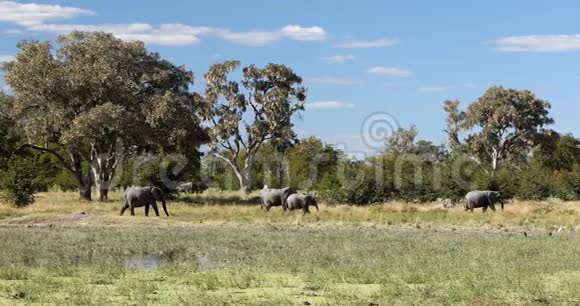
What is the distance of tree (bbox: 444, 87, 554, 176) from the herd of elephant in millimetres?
38263

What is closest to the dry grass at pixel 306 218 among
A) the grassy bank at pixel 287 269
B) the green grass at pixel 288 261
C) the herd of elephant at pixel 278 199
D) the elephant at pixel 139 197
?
the green grass at pixel 288 261

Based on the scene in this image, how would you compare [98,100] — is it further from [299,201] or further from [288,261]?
[288,261]

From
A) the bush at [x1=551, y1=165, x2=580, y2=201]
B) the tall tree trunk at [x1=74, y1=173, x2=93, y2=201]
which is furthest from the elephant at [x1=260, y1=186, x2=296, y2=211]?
the bush at [x1=551, y1=165, x2=580, y2=201]

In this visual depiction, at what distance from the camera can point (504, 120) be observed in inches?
3184

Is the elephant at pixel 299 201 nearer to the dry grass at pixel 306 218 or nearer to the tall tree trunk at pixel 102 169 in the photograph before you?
the dry grass at pixel 306 218

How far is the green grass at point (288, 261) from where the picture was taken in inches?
522

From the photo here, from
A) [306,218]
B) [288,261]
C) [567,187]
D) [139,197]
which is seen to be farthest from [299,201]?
[567,187]

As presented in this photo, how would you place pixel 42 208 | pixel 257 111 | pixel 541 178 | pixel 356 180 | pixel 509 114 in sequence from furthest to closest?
pixel 509 114
pixel 257 111
pixel 541 178
pixel 356 180
pixel 42 208

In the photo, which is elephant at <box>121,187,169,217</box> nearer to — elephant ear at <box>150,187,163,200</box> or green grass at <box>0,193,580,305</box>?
elephant ear at <box>150,187,163,200</box>

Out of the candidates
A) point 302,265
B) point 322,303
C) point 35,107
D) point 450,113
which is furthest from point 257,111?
point 322,303

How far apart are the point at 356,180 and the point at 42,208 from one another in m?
19.8

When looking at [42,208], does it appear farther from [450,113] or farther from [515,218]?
[450,113]

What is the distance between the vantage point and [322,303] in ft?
40.8

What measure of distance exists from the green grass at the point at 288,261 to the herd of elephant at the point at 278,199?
2226mm
